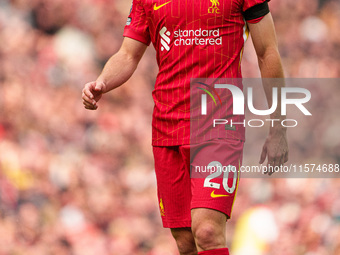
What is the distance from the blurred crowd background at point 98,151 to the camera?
575 centimetres

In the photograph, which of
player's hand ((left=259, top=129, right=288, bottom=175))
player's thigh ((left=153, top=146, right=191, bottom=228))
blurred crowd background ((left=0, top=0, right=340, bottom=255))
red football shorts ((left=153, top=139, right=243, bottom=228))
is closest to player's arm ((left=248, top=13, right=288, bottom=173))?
player's hand ((left=259, top=129, right=288, bottom=175))

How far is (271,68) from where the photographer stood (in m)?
3.12

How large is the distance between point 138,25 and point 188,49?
418 mm

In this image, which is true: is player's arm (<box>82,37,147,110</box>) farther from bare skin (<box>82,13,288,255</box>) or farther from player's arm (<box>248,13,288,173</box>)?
player's arm (<box>248,13,288,173</box>)

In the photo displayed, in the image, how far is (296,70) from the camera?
6457mm

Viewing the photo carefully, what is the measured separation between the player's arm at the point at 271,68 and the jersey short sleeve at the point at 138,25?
58 centimetres

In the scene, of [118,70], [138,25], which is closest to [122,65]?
[118,70]

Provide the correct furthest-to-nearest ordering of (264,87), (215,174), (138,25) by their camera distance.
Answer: (138,25) < (264,87) < (215,174)

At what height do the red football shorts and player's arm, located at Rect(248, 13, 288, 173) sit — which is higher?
player's arm, located at Rect(248, 13, 288, 173)

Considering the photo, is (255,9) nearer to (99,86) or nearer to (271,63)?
(271,63)

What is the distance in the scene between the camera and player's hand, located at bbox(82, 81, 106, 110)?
10.4 feet

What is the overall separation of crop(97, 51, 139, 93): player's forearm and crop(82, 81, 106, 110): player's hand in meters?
0.12

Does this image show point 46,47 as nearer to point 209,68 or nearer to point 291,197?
point 291,197

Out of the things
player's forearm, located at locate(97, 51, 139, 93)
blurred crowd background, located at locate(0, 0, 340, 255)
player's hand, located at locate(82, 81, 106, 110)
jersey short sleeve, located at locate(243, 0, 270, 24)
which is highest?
jersey short sleeve, located at locate(243, 0, 270, 24)
